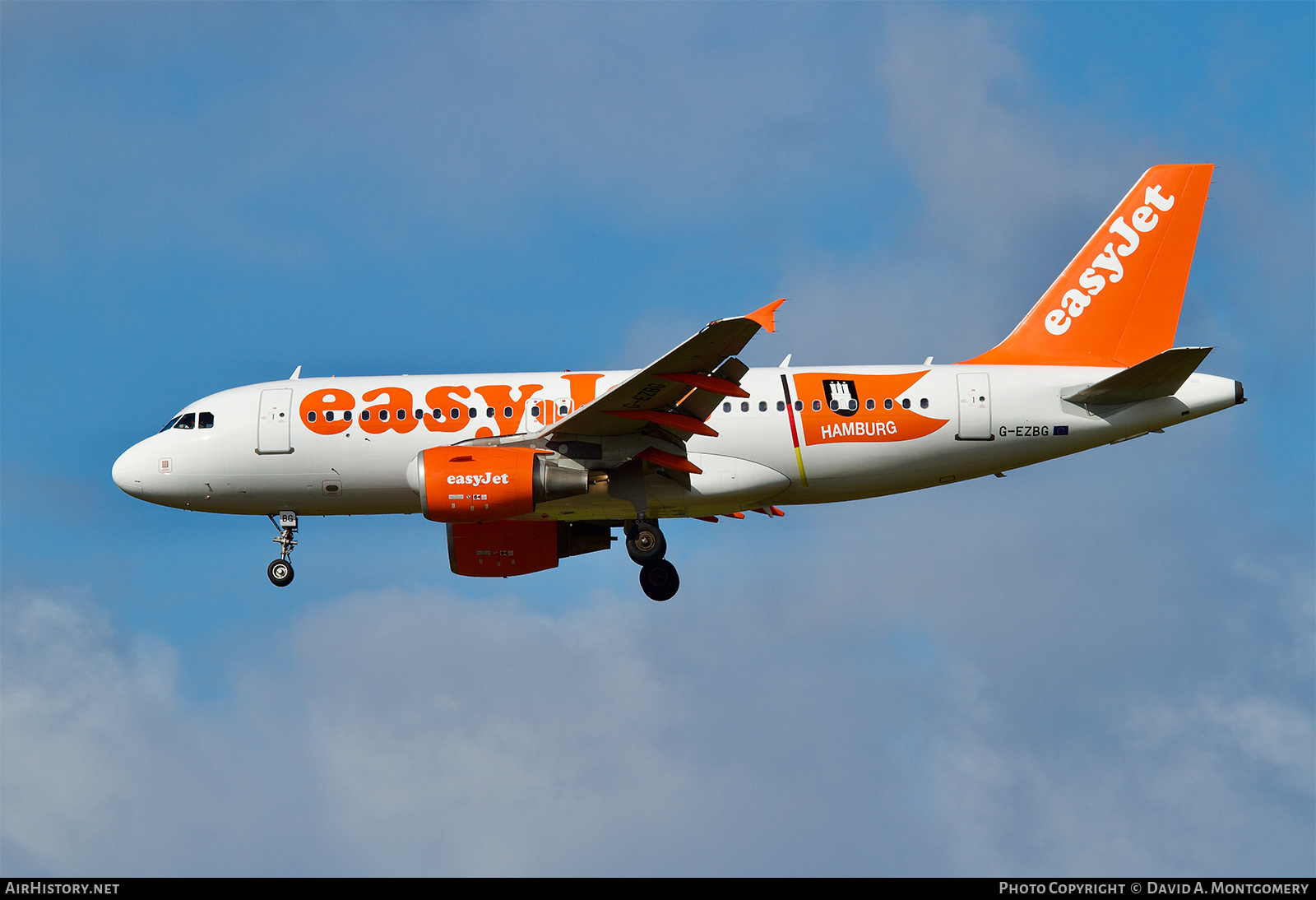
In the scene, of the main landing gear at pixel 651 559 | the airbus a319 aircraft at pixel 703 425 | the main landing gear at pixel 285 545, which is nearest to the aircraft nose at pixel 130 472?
the airbus a319 aircraft at pixel 703 425

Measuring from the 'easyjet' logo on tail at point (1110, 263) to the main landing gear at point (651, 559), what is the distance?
9.31 metres

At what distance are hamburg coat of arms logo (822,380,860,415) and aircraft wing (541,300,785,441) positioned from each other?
2052 mm

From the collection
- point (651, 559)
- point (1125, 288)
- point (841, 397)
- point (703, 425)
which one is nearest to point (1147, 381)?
point (1125, 288)

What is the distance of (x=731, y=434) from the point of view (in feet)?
98.4

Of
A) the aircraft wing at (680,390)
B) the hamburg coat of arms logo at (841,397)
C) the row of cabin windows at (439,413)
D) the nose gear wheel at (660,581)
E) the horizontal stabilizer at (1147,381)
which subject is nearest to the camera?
the aircraft wing at (680,390)

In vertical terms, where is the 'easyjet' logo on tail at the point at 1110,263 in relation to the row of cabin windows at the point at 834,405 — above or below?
above

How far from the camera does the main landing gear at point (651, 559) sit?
30281 millimetres

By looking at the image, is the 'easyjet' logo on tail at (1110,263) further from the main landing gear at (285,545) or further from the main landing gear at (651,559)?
the main landing gear at (285,545)

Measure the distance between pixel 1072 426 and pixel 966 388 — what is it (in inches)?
86.0

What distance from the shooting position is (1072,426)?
29906 mm

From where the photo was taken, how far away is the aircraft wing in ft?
86.3

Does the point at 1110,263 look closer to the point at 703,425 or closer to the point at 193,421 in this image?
the point at 703,425
